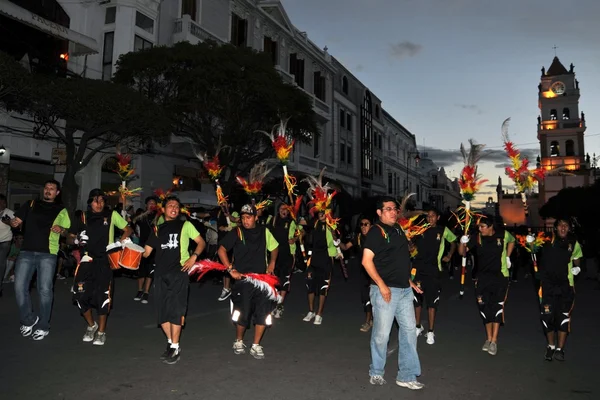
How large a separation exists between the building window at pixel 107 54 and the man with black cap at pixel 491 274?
20.9 metres

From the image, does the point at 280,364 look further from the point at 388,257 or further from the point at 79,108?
the point at 79,108

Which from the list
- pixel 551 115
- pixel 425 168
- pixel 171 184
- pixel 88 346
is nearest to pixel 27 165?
pixel 171 184

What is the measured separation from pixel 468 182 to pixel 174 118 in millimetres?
14580

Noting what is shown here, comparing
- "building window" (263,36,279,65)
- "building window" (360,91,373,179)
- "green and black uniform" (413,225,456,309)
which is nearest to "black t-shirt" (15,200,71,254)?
"green and black uniform" (413,225,456,309)

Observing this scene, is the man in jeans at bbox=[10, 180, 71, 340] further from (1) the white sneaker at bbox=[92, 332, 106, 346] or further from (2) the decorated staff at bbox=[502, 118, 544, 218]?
(2) the decorated staff at bbox=[502, 118, 544, 218]

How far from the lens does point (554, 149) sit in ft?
244

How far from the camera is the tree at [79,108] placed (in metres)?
15.2

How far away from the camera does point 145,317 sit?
8.31 meters

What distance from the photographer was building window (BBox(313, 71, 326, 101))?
39.5m

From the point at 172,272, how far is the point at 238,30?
27158 millimetres

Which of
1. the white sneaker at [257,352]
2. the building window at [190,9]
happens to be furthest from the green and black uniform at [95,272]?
the building window at [190,9]

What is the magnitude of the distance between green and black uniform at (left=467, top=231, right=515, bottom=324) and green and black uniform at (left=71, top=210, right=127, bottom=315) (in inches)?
195

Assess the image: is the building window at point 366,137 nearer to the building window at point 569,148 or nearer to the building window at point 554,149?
the building window at point 554,149

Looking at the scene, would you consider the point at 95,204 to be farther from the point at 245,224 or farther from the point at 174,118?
the point at 174,118
